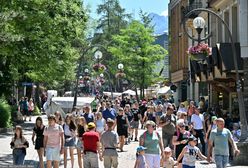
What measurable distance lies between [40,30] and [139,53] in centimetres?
3543

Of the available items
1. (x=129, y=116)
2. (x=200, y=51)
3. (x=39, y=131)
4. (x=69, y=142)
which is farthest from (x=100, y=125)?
(x=129, y=116)

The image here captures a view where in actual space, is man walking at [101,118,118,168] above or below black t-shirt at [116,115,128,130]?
below

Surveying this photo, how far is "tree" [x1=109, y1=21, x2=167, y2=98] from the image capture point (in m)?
57.5

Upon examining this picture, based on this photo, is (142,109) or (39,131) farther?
(142,109)

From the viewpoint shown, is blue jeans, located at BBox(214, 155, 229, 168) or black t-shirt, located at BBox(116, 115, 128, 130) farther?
black t-shirt, located at BBox(116, 115, 128, 130)

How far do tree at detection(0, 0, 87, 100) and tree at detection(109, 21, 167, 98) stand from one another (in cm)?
2460

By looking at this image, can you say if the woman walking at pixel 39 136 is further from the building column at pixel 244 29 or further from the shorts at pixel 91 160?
the building column at pixel 244 29

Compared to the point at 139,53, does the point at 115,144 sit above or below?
below

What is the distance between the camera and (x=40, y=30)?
22859mm

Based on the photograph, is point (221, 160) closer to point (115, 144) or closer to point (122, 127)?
point (115, 144)

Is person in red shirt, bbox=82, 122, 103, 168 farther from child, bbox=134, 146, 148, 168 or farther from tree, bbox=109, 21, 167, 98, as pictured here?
tree, bbox=109, 21, 167, 98

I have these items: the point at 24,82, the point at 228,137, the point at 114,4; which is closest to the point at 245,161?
the point at 228,137

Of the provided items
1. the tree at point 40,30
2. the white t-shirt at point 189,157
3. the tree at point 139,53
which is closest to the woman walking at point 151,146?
the white t-shirt at point 189,157

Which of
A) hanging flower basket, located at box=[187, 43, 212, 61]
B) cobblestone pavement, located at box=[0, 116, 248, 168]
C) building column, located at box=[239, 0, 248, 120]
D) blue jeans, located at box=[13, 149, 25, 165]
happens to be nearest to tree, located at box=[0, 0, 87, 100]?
cobblestone pavement, located at box=[0, 116, 248, 168]
